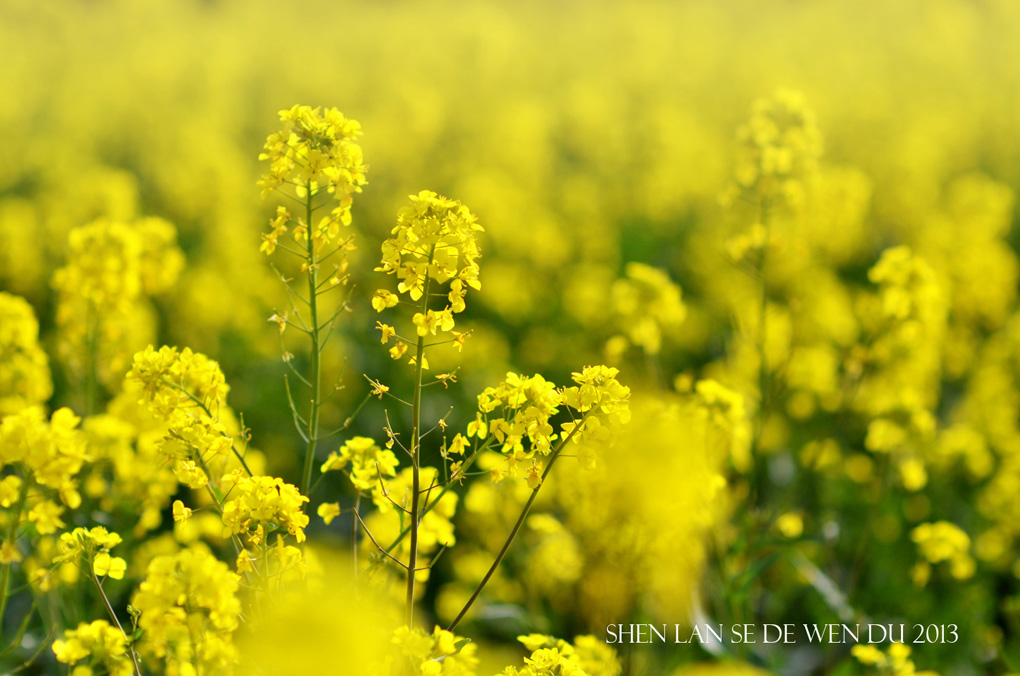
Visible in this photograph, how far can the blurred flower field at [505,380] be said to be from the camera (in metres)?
2.02

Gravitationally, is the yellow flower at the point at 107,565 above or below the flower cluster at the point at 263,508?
below

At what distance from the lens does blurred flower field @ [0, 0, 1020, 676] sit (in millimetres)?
2023

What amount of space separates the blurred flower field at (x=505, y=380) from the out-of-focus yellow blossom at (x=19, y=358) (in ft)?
0.06

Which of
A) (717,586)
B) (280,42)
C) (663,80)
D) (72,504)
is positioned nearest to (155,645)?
(72,504)

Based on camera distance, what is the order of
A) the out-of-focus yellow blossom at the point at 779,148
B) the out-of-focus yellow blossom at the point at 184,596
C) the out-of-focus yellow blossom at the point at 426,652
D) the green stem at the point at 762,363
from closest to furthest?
the out-of-focus yellow blossom at the point at 184,596, the out-of-focus yellow blossom at the point at 426,652, the green stem at the point at 762,363, the out-of-focus yellow blossom at the point at 779,148

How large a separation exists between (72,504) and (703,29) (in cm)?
2469

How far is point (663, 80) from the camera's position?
60.9 feet

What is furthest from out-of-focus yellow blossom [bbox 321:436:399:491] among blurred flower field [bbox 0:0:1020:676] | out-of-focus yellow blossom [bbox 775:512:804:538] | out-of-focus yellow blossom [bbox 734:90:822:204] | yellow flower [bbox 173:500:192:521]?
out-of-focus yellow blossom [bbox 734:90:822:204]

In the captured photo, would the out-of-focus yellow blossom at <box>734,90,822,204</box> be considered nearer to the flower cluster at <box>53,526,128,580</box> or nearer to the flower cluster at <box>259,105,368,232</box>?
the flower cluster at <box>259,105,368,232</box>

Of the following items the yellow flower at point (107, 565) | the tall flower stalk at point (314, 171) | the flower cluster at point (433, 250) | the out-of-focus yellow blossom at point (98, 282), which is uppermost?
the out-of-focus yellow blossom at point (98, 282)

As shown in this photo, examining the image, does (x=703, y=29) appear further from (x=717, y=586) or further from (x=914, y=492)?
(x=717, y=586)

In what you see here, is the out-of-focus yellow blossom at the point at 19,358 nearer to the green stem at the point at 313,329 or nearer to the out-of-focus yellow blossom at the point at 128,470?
the out-of-focus yellow blossom at the point at 128,470

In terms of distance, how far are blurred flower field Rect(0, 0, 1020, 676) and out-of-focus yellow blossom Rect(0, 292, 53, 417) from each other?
0.06 ft

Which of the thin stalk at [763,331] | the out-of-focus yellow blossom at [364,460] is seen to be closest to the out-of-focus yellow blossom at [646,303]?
the thin stalk at [763,331]
